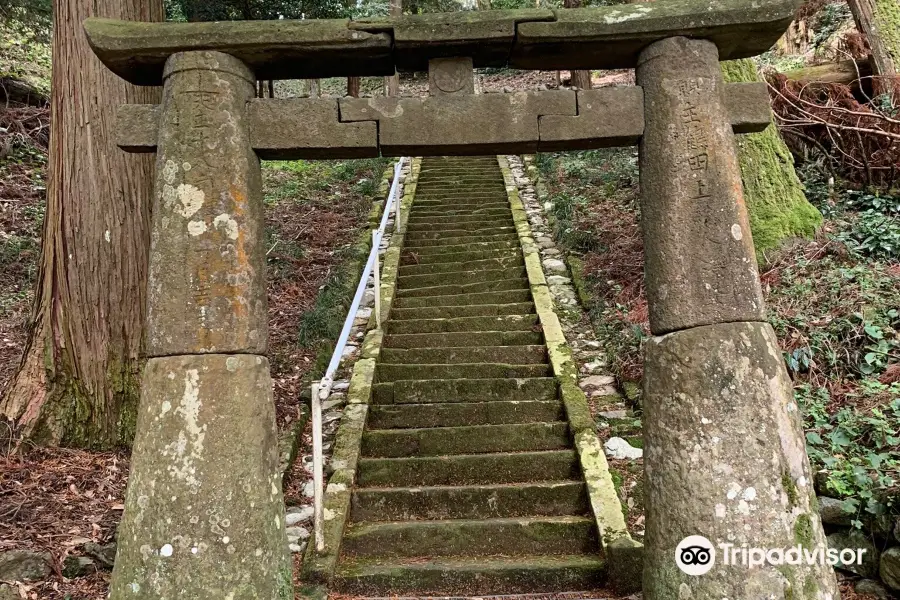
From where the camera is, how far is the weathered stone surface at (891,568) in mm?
3263

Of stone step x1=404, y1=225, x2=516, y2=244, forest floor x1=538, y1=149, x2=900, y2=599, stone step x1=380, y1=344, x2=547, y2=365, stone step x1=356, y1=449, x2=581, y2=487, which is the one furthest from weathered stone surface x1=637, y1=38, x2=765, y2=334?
stone step x1=404, y1=225, x2=516, y2=244

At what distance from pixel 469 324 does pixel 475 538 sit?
9.19ft

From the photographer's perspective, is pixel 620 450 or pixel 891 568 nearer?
pixel 891 568

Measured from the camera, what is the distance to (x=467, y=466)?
15.0 feet

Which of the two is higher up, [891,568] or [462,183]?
[462,183]

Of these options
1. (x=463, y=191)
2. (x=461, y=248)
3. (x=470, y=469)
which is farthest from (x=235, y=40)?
(x=463, y=191)

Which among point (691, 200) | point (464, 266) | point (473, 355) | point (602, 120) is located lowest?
point (473, 355)

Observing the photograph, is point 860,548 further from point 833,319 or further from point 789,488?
point 833,319

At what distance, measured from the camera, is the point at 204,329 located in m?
2.85

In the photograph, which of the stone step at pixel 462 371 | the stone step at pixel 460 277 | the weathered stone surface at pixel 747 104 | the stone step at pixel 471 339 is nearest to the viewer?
the weathered stone surface at pixel 747 104

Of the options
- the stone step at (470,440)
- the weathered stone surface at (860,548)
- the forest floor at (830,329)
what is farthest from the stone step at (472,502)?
the weathered stone surface at (860,548)

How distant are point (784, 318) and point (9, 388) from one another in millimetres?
5943

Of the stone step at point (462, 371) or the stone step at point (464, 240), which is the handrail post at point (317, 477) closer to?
the stone step at point (462, 371)

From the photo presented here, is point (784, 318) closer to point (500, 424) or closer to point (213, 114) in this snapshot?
point (500, 424)
